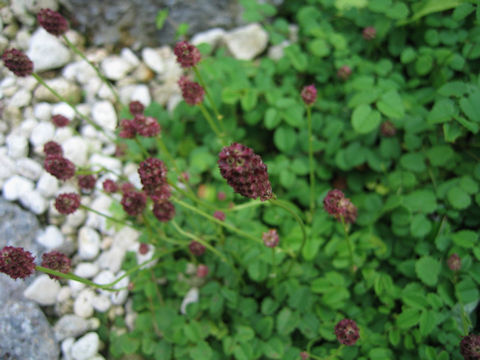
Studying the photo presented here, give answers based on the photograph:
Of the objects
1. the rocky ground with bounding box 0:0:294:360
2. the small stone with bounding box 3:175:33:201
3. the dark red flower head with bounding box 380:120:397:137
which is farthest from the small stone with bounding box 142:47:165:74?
the dark red flower head with bounding box 380:120:397:137

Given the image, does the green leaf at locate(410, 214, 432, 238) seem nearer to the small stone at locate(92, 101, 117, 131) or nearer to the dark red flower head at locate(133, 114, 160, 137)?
the dark red flower head at locate(133, 114, 160, 137)

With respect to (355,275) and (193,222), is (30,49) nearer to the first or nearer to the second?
(193,222)

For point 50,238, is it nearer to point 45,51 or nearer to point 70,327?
point 70,327

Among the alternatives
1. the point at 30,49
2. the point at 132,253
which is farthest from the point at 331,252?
the point at 30,49

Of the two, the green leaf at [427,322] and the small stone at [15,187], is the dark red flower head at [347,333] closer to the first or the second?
the green leaf at [427,322]

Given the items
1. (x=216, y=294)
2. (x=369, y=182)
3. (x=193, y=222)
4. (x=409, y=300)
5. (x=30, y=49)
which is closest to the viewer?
(x=409, y=300)

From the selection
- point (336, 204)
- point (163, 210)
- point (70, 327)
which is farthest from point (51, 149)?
point (336, 204)
